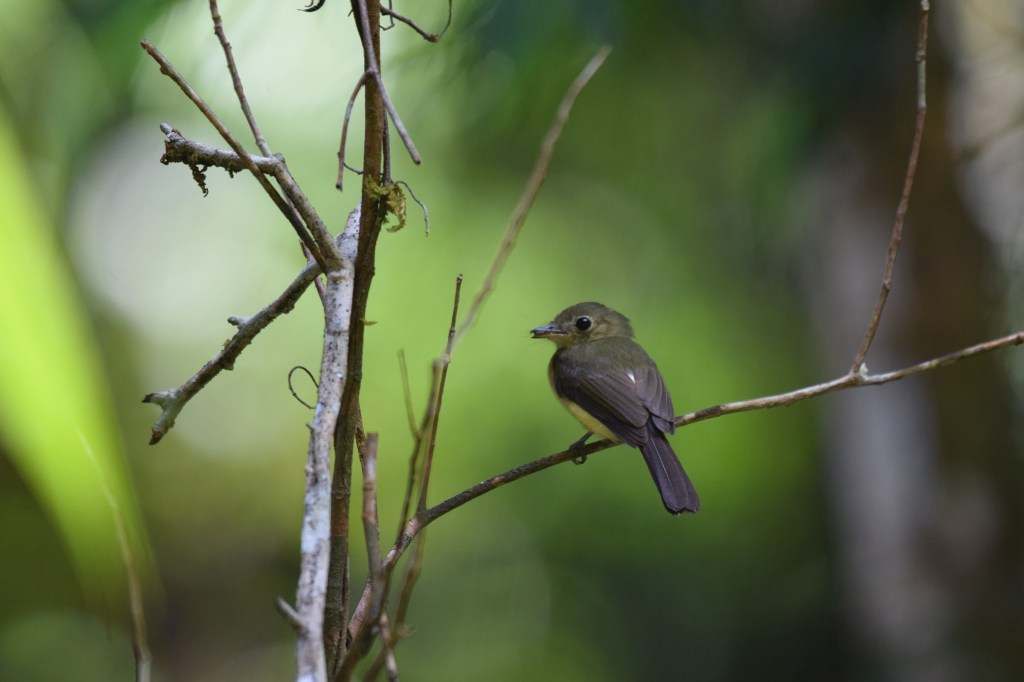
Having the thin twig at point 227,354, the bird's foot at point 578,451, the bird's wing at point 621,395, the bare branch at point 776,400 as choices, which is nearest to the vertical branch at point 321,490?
the thin twig at point 227,354

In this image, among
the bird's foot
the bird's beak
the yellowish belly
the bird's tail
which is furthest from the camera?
the bird's beak

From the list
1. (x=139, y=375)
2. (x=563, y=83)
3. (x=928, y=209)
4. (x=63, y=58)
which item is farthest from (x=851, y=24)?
(x=139, y=375)

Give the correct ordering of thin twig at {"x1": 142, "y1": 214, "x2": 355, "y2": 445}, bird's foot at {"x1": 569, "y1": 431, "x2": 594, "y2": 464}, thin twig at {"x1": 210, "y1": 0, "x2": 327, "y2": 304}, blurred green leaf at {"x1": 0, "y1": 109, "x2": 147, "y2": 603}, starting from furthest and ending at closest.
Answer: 1. bird's foot at {"x1": 569, "y1": 431, "x2": 594, "y2": 464}
2. blurred green leaf at {"x1": 0, "y1": 109, "x2": 147, "y2": 603}
3. thin twig at {"x1": 142, "y1": 214, "x2": 355, "y2": 445}
4. thin twig at {"x1": 210, "y1": 0, "x2": 327, "y2": 304}

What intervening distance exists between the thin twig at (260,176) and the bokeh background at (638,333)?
252 cm

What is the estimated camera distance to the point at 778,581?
7.63m

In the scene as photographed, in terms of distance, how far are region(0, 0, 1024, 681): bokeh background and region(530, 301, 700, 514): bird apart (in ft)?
4.50

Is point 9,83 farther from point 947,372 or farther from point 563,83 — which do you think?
point 947,372

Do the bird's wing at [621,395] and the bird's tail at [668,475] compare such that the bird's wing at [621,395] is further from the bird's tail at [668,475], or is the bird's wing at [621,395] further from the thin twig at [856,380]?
the thin twig at [856,380]

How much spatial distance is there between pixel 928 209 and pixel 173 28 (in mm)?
4454

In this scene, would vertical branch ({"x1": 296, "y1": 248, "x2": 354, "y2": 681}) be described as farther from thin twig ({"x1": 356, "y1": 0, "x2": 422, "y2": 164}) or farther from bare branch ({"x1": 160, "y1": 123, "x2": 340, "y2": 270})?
thin twig ({"x1": 356, "y1": 0, "x2": 422, "y2": 164})

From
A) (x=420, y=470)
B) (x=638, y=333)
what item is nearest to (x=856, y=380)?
(x=420, y=470)

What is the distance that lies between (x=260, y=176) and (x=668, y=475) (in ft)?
7.52

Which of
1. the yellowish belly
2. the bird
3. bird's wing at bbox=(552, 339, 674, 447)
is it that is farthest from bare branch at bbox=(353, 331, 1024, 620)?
the yellowish belly

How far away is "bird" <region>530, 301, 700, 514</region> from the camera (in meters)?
3.47
